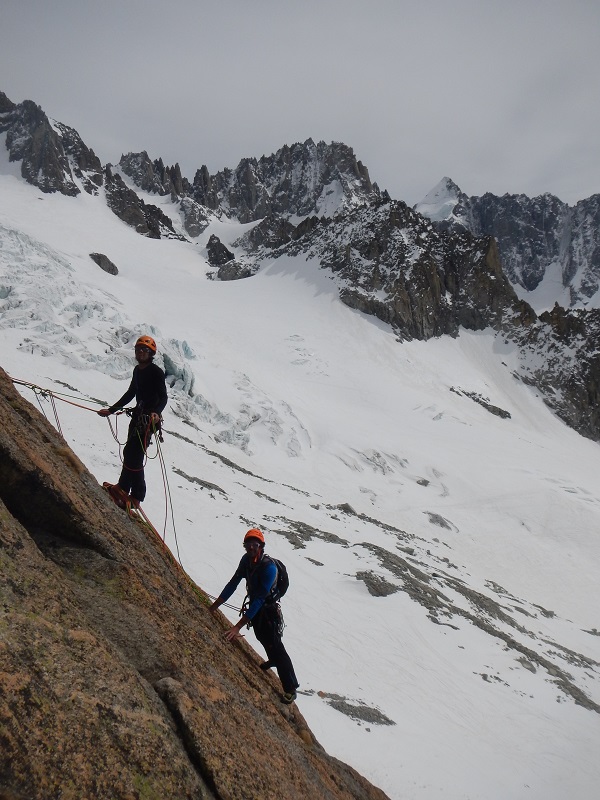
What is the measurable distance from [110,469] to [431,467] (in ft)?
99.5

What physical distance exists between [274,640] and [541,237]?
20754 centimetres

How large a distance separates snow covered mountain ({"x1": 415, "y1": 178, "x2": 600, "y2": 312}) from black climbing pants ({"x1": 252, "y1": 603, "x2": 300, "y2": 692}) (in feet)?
595

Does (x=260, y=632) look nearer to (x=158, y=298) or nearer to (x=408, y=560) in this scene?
(x=408, y=560)

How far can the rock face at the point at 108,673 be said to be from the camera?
2.62 m

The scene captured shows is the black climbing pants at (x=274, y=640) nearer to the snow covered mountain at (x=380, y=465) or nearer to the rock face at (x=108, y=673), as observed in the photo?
the rock face at (x=108, y=673)

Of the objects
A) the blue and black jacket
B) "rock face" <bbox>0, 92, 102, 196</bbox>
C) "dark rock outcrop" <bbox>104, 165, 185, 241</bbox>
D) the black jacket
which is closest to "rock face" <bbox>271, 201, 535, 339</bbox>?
"dark rock outcrop" <bbox>104, 165, 185, 241</bbox>

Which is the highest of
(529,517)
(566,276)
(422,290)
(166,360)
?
(566,276)

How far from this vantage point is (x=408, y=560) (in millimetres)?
20422

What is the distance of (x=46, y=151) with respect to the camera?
11019cm

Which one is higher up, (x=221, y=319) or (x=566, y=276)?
(x=566, y=276)

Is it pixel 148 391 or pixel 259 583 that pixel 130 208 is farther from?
pixel 259 583

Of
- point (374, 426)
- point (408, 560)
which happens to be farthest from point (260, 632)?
point (374, 426)

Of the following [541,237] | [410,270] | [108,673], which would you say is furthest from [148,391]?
[541,237]

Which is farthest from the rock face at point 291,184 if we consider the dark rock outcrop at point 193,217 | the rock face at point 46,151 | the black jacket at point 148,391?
the black jacket at point 148,391
